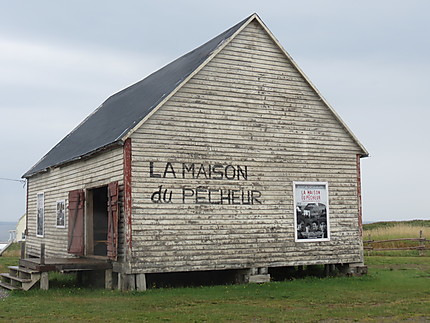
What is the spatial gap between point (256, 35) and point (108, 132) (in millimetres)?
6047

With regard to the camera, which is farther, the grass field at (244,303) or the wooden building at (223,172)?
the wooden building at (223,172)

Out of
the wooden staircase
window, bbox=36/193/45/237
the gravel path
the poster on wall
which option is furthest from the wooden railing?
the gravel path

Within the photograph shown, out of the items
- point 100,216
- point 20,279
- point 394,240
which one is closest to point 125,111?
point 100,216

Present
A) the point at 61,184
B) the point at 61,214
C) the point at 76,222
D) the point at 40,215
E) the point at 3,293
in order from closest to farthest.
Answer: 1. the point at 3,293
2. the point at 76,222
3. the point at 61,214
4. the point at 61,184
5. the point at 40,215

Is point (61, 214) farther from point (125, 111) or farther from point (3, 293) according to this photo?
point (3, 293)

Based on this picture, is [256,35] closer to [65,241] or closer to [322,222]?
[322,222]

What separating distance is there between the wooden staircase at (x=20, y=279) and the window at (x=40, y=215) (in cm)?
494

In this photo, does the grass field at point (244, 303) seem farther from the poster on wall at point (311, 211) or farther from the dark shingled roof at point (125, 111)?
the dark shingled roof at point (125, 111)

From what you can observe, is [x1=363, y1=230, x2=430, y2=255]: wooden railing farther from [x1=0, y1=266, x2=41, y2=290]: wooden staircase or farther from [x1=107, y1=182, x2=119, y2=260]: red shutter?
[x1=0, y1=266, x2=41, y2=290]: wooden staircase

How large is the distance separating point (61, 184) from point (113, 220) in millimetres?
6034

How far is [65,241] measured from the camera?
23562 mm

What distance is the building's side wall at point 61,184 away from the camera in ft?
64.2

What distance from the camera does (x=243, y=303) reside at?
620 inches

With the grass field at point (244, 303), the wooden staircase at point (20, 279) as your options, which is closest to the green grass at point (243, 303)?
the grass field at point (244, 303)
